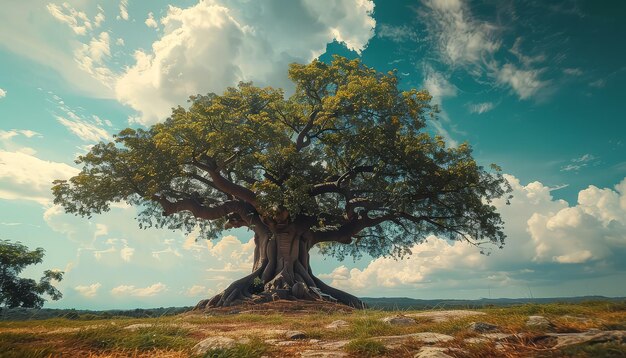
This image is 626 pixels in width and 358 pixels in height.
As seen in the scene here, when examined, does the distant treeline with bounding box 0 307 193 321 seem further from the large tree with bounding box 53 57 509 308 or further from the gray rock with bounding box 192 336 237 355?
the gray rock with bounding box 192 336 237 355

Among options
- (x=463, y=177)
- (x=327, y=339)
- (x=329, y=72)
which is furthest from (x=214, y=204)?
(x=327, y=339)

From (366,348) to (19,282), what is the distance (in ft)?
101

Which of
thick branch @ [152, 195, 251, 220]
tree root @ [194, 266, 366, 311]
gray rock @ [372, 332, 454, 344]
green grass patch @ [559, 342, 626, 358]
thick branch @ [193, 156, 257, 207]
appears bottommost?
gray rock @ [372, 332, 454, 344]

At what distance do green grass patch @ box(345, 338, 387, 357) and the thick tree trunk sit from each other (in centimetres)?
1544

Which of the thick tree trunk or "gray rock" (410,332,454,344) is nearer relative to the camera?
"gray rock" (410,332,454,344)

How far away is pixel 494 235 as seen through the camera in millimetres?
21359

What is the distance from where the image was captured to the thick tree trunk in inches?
790

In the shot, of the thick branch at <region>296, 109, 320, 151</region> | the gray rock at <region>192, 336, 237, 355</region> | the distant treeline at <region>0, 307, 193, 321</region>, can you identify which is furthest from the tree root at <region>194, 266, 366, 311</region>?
the gray rock at <region>192, 336, 237, 355</region>

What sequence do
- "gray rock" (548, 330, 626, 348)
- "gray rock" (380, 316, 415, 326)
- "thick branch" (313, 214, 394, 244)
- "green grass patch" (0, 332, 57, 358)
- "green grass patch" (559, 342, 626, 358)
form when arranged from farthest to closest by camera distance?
"thick branch" (313, 214, 394, 244)
"gray rock" (380, 316, 415, 326)
"green grass patch" (0, 332, 57, 358)
"gray rock" (548, 330, 626, 348)
"green grass patch" (559, 342, 626, 358)

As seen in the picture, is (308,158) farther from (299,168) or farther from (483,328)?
(483,328)

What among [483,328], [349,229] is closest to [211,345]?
[483,328]

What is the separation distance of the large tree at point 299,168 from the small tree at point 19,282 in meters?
9.07

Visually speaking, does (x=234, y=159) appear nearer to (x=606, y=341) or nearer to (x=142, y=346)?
(x=142, y=346)

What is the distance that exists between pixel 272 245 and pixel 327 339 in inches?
714
